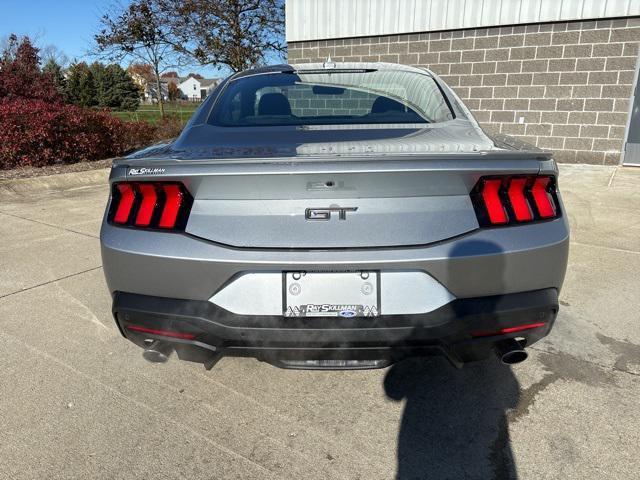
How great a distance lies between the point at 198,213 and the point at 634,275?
12.0 ft

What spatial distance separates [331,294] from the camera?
5.85ft

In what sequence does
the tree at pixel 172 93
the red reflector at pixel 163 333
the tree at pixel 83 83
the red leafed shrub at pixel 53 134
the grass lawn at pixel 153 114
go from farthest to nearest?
the tree at pixel 172 93, the tree at pixel 83 83, the grass lawn at pixel 153 114, the red leafed shrub at pixel 53 134, the red reflector at pixel 163 333

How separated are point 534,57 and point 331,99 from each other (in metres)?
7.67

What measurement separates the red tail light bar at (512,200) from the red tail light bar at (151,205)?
43.4 inches

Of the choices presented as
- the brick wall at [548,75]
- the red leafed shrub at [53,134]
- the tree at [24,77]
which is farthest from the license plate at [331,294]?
the tree at [24,77]

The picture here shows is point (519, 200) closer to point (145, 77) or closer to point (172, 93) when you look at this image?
point (145, 77)

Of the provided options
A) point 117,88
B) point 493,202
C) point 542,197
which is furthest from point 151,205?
point 117,88

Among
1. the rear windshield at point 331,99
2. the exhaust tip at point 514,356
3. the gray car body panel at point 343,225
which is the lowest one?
the exhaust tip at point 514,356

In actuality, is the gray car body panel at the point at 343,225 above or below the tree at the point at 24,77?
below

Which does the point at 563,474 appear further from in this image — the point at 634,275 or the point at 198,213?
the point at 634,275

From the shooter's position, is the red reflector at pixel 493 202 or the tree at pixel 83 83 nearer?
the red reflector at pixel 493 202

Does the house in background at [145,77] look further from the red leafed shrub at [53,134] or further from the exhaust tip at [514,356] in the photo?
the exhaust tip at [514,356]

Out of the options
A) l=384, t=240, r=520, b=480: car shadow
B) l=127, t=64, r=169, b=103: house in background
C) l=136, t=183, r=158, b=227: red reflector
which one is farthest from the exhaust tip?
l=127, t=64, r=169, b=103: house in background

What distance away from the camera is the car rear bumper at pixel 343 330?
1.77 meters
